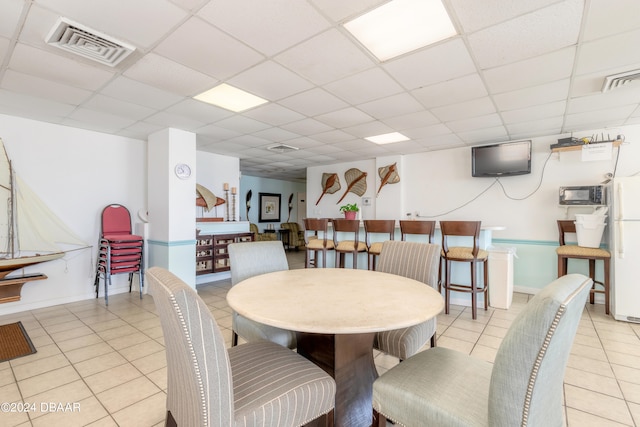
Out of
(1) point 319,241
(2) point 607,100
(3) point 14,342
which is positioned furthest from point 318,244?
(2) point 607,100

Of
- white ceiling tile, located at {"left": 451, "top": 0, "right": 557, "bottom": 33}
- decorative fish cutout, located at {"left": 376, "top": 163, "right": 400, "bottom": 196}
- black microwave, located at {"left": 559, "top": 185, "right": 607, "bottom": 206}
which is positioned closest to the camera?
white ceiling tile, located at {"left": 451, "top": 0, "right": 557, "bottom": 33}

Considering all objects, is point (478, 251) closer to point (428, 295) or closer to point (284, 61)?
point (428, 295)

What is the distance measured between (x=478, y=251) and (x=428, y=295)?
2299 mm

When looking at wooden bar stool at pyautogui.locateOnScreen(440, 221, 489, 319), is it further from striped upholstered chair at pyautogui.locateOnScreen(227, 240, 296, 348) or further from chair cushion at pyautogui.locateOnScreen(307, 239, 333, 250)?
striped upholstered chair at pyautogui.locateOnScreen(227, 240, 296, 348)

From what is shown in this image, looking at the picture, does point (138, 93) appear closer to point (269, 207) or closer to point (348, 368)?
point (348, 368)

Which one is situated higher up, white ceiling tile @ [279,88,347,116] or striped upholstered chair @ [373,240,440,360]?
white ceiling tile @ [279,88,347,116]

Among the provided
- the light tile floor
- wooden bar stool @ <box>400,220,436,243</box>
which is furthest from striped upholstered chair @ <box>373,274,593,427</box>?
wooden bar stool @ <box>400,220,436,243</box>

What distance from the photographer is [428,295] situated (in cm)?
168

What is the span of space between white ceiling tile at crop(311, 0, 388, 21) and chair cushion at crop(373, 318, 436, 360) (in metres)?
2.06

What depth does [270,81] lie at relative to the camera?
111 inches

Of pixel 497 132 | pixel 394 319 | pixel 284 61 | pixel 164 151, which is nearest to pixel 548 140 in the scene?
pixel 497 132

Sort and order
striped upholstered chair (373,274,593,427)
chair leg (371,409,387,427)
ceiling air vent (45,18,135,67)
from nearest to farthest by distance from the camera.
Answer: striped upholstered chair (373,274,593,427), chair leg (371,409,387,427), ceiling air vent (45,18,135,67)

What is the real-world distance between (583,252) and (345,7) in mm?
4290

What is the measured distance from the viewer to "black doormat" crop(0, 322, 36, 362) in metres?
2.64
